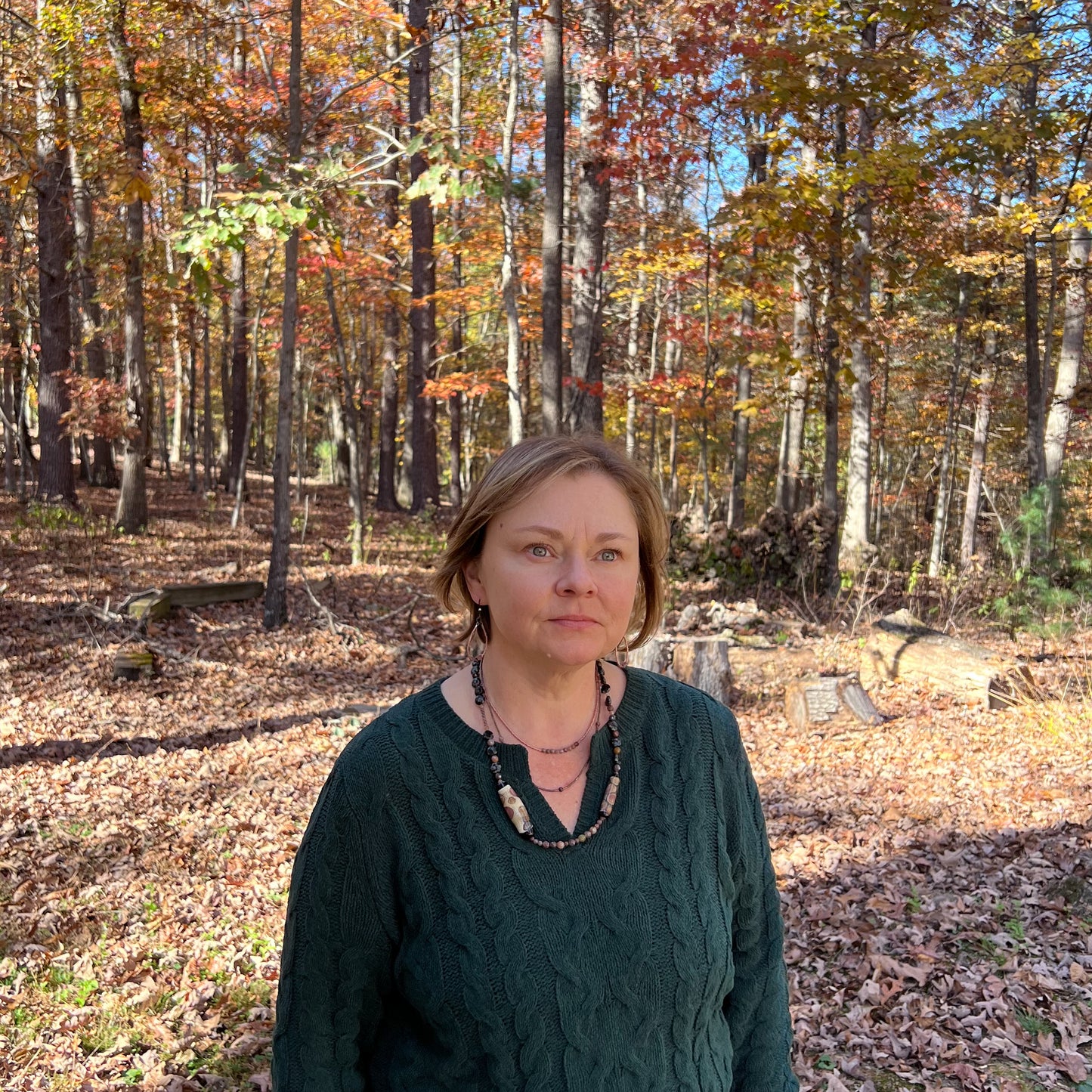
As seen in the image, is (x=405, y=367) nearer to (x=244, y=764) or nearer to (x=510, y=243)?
(x=510, y=243)

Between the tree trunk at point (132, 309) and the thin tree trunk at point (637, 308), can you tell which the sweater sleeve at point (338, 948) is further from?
the thin tree trunk at point (637, 308)

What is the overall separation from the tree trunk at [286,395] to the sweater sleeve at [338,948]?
840 cm

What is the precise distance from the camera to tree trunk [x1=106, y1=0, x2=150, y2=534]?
10.8 meters

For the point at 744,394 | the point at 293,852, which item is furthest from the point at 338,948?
the point at 744,394

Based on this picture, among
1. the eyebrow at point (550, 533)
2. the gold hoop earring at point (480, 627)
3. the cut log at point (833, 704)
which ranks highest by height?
the eyebrow at point (550, 533)

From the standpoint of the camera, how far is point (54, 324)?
14.1 meters

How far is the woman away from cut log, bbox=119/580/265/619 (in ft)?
28.2

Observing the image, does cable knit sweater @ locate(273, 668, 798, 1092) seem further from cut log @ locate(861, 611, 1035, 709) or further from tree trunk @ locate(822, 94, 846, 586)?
tree trunk @ locate(822, 94, 846, 586)

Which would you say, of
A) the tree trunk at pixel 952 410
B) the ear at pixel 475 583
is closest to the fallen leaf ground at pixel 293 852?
the ear at pixel 475 583

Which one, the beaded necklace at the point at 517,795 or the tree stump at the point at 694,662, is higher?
the beaded necklace at the point at 517,795

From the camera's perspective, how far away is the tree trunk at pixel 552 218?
33.4ft

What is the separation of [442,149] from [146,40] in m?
5.38

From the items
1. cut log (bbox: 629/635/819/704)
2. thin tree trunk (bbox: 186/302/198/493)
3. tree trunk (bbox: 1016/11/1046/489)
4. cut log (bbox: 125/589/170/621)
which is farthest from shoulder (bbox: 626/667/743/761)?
tree trunk (bbox: 1016/11/1046/489)

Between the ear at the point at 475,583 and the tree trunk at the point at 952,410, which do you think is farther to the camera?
the tree trunk at the point at 952,410
